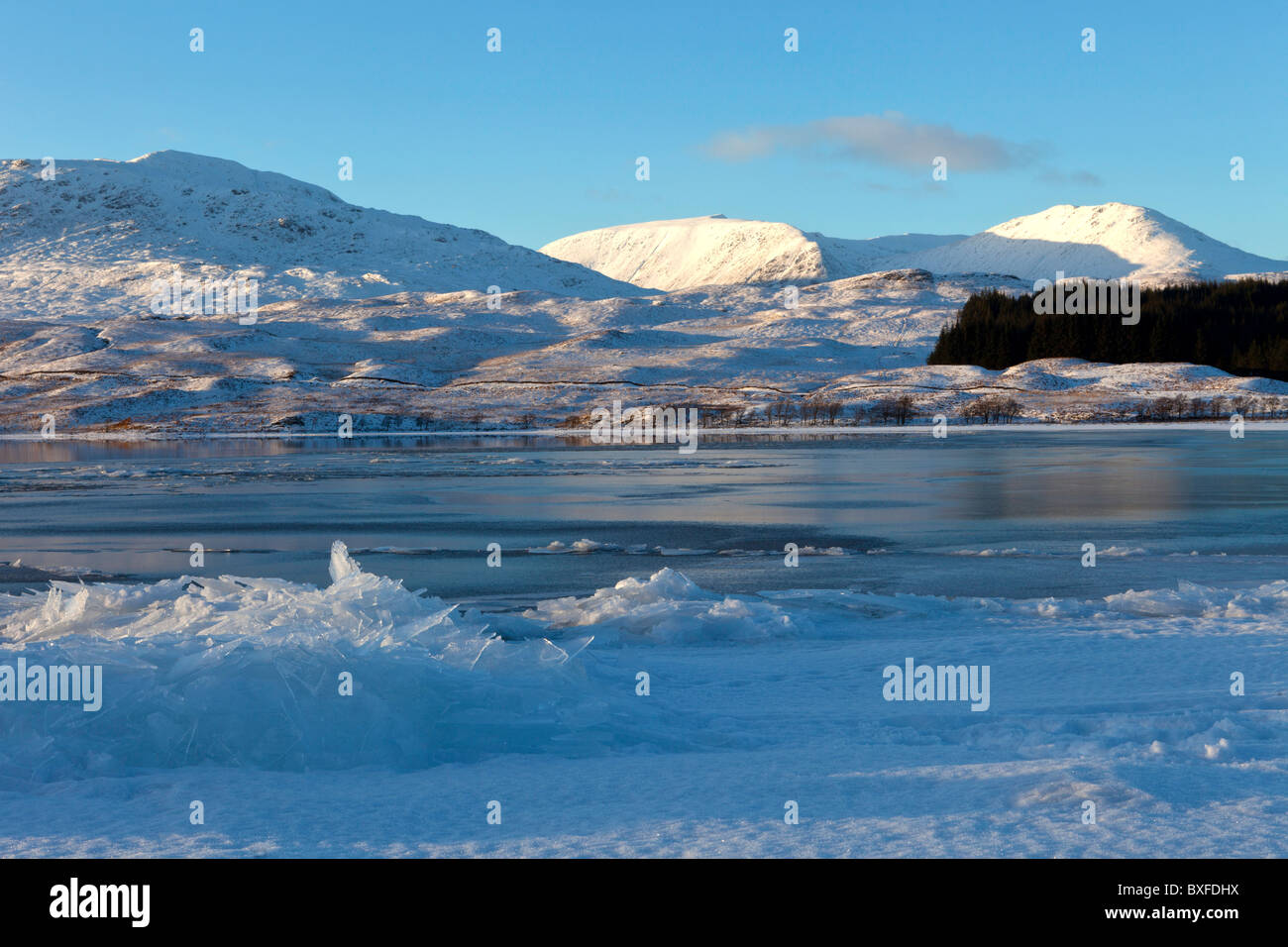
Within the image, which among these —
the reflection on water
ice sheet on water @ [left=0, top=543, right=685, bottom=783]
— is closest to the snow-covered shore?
ice sheet on water @ [left=0, top=543, right=685, bottom=783]

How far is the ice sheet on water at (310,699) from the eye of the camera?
7.24 m

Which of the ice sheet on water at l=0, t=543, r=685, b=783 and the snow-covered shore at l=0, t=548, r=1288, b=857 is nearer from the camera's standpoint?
the snow-covered shore at l=0, t=548, r=1288, b=857

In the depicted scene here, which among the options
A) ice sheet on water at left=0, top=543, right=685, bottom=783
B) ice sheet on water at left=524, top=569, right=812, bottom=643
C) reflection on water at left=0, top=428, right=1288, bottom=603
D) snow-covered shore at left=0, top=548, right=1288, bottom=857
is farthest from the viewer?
reflection on water at left=0, top=428, right=1288, bottom=603

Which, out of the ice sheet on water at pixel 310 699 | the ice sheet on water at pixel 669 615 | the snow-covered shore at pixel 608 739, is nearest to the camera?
the snow-covered shore at pixel 608 739

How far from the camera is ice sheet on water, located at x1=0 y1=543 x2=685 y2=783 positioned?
23.8 ft

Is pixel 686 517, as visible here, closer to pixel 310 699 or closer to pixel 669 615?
pixel 669 615

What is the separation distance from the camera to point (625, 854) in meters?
5.66

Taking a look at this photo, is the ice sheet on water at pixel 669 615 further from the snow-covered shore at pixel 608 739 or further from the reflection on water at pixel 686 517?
the reflection on water at pixel 686 517

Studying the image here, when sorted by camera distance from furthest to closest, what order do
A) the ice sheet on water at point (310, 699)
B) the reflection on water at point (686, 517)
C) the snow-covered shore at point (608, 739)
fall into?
the reflection on water at point (686, 517)
the ice sheet on water at point (310, 699)
the snow-covered shore at point (608, 739)

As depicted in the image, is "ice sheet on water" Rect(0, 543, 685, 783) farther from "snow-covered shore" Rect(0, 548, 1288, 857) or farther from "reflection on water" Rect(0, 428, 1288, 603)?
"reflection on water" Rect(0, 428, 1288, 603)

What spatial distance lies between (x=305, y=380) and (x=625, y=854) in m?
112

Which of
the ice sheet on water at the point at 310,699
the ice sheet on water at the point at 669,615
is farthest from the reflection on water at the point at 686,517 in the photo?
the ice sheet on water at the point at 310,699

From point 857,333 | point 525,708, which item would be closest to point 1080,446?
point 525,708
